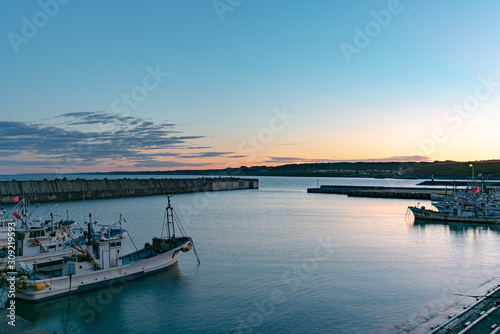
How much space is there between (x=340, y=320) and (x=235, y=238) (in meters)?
24.4

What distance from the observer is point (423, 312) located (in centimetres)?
2050

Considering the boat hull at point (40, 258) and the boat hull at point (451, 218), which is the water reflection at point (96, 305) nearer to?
the boat hull at point (40, 258)

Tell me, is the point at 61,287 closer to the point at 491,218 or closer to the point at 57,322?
the point at 57,322

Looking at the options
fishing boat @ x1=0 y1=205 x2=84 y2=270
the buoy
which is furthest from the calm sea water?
fishing boat @ x1=0 y1=205 x2=84 y2=270

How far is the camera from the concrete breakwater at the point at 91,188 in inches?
3334

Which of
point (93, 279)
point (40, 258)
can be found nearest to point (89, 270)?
point (93, 279)

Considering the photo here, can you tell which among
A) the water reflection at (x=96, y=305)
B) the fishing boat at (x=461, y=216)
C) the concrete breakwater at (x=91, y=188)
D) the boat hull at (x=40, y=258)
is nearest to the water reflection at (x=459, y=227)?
the fishing boat at (x=461, y=216)

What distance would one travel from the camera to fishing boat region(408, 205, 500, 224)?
56.6 m

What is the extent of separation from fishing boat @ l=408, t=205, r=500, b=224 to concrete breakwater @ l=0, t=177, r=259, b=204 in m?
56.1

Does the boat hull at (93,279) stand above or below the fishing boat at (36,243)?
below

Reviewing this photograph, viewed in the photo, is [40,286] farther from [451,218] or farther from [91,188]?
[91,188]

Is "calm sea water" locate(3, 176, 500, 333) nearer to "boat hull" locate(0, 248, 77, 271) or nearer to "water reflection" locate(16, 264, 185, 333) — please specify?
"water reflection" locate(16, 264, 185, 333)

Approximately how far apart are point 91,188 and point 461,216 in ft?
276

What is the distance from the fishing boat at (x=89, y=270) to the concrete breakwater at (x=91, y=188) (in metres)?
42.9
